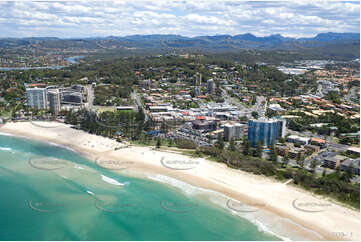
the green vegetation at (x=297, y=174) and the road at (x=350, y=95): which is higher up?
the road at (x=350, y=95)

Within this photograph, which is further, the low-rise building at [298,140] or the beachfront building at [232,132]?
the beachfront building at [232,132]

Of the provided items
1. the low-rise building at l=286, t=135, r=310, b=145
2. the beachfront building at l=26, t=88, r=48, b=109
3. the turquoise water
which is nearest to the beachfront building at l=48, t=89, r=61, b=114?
the beachfront building at l=26, t=88, r=48, b=109

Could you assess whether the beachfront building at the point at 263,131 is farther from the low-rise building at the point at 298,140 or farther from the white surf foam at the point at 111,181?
the white surf foam at the point at 111,181

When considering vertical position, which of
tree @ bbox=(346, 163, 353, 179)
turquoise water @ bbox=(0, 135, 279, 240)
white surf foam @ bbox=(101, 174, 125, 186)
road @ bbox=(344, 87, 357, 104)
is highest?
road @ bbox=(344, 87, 357, 104)

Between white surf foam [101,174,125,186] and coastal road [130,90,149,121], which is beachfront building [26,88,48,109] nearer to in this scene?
coastal road [130,90,149,121]

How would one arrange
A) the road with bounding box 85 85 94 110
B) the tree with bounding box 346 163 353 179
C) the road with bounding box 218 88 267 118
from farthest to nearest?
the road with bounding box 85 85 94 110 → the road with bounding box 218 88 267 118 → the tree with bounding box 346 163 353 179

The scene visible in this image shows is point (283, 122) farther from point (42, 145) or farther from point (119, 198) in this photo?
point (42, 145)

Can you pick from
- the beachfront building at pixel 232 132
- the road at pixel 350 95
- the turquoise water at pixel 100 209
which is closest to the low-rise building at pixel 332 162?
the beachfront building at pixel 232 132

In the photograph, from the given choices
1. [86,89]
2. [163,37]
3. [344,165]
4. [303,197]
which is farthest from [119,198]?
[163,37]
